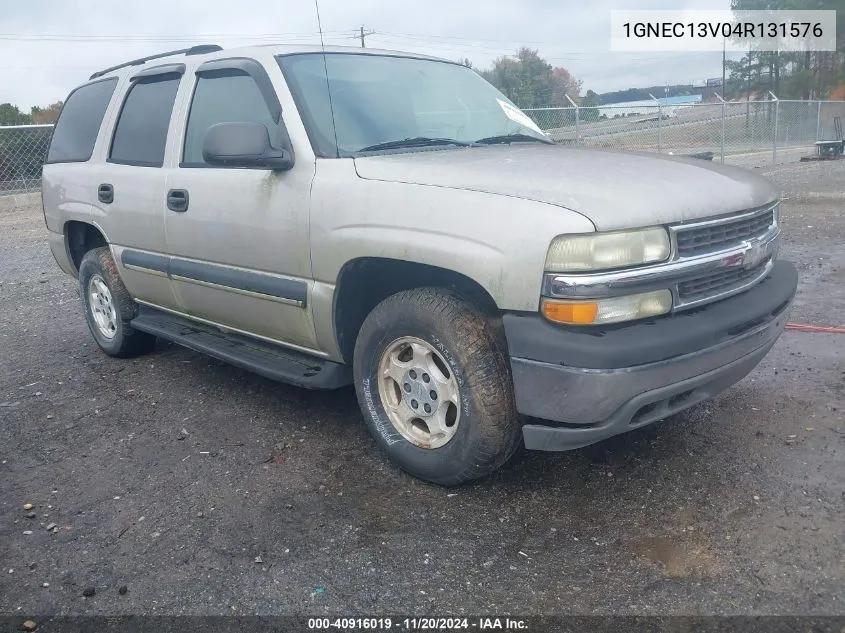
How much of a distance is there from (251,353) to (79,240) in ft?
7.76

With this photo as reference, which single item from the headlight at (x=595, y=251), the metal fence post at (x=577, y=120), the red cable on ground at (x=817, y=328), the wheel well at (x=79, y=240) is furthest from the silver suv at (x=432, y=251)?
the metal fence post at (x=577, y=120)

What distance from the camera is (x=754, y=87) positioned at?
43.3 metres

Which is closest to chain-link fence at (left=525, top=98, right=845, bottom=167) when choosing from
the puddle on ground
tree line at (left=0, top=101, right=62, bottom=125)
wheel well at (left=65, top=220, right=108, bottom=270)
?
wheel well at (left=65, top=220, right=108, bottom=270)

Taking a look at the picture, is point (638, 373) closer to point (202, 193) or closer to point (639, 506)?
point (639, 506)

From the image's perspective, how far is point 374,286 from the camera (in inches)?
136

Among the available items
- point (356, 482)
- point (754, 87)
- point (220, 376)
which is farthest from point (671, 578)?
point (754, 87)

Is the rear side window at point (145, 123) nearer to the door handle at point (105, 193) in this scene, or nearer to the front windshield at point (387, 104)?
the door handle at point (105, 193)

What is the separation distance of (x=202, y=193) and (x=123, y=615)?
86.6 inches

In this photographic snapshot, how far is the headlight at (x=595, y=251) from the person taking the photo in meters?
2.59

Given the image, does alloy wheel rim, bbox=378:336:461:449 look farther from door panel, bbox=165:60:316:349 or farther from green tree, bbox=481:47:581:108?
green tree, bbox=481:47:581:108

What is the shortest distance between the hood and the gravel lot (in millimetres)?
1147

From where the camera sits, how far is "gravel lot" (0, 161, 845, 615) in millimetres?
2543

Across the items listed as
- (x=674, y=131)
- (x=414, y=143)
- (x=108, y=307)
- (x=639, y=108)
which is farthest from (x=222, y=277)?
(x=674, y=131)

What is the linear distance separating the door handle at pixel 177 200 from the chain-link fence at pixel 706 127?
8.57 meters
